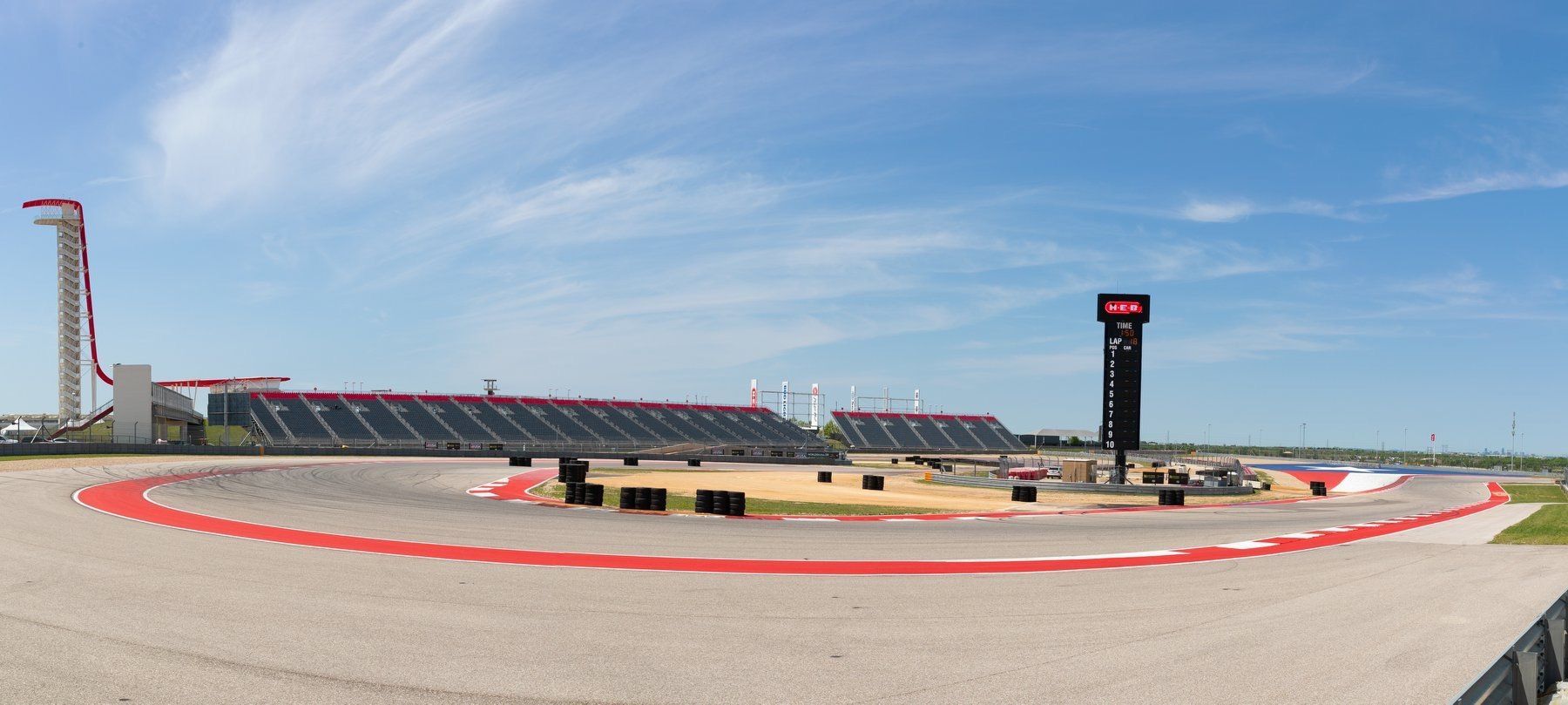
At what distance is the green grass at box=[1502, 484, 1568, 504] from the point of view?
44.1 m

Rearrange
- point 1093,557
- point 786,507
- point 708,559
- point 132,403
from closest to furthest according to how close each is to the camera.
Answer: point 708,559 < point 1093,557 < point 786,507 < point 132,403

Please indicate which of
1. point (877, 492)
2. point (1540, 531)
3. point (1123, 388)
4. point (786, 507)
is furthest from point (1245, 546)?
point (1123, 388)

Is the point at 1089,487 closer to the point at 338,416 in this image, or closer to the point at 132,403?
the point at 132,403

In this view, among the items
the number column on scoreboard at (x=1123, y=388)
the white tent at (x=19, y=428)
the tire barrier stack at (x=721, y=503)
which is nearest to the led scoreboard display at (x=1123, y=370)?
the number column on scoreboard at (x=1123, y=388)

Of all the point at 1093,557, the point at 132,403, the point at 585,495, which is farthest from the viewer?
the point at 132,403

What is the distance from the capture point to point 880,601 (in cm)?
1156

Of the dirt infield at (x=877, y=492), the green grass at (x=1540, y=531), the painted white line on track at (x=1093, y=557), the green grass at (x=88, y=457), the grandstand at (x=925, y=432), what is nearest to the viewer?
the painted white line on track at (x=1093, y=557)

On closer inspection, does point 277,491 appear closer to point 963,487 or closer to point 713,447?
point 963,487

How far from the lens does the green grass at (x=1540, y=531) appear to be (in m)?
20.8

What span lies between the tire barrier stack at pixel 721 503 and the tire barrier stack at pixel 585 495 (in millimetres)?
3284

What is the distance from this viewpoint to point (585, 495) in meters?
27.6

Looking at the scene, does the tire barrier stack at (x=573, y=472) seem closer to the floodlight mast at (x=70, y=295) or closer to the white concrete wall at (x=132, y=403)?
the white concrete wall at (x=132, y=403)

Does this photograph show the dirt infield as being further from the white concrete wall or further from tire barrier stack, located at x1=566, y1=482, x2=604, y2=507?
the white concrete wall

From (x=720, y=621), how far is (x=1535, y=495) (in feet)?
181
